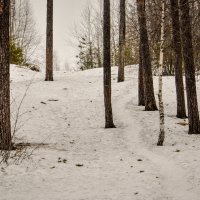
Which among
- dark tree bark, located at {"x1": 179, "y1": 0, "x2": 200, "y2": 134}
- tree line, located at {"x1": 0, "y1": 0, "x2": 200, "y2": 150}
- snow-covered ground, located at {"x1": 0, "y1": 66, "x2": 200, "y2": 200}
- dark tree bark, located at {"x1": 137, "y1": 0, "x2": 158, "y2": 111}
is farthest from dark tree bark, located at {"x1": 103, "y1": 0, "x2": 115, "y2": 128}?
dark tree bark, located at {"x1": 179, "y1": 0, "x2": 200, "y2": 134}

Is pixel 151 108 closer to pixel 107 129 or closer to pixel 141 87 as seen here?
pixel 141 87

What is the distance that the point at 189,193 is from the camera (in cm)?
816

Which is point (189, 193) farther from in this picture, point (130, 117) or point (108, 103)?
point (130, 117)

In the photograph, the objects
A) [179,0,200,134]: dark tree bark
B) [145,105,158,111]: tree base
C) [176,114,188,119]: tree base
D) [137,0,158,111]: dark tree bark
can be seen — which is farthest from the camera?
[145,105,158,111]: tree base

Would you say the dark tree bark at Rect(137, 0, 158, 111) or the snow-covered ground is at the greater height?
the dark tree bark at Rect(137, 0, 158, 111)

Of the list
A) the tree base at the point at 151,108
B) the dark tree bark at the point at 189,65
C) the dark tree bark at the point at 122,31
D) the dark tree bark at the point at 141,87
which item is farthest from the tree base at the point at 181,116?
the dark tree bark at the point at 122,31

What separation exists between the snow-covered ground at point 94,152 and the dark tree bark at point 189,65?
25.2 inches

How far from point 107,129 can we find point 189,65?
4.68 metres

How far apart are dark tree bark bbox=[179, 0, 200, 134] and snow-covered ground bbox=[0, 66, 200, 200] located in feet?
2.10

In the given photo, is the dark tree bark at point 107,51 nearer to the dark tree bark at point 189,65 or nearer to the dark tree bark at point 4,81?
the dark tree bark at point 189,65

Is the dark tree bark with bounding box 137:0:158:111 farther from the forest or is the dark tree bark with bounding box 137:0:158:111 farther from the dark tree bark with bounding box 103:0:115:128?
the dark tree bark with bounding box 103:0:115:128

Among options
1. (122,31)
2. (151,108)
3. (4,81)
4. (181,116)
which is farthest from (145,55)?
(4,81)

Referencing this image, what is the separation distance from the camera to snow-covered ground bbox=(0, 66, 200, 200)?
8352 mm

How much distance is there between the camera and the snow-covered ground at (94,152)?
8.35 metres
